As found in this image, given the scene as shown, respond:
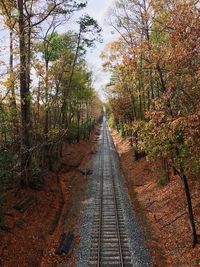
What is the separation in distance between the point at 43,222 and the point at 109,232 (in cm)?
449

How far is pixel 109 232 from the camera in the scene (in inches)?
734

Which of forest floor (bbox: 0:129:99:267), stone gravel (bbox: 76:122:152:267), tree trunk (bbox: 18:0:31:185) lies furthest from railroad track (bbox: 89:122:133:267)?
tree trunk (bbox: 18:0:31:185)

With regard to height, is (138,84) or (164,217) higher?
(138,84)

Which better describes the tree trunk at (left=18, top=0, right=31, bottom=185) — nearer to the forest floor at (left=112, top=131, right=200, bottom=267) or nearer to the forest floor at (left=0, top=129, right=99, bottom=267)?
the forest floor at (left=0, top=129, right=99, bottom=267)

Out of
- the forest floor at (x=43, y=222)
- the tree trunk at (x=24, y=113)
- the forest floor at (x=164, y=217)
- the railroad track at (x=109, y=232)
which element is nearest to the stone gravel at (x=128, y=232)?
the railroad track at (x=109, y=232)

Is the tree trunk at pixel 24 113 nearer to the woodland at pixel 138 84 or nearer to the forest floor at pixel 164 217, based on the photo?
the woodland at pixel 138 84

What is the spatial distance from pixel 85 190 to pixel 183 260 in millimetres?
13786

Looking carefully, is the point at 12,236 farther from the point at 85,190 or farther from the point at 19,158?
the point at 85,190

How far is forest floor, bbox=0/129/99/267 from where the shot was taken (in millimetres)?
15813

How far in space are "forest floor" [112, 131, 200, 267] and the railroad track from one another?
1332mm

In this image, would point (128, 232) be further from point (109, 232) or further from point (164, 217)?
point (164, 217)

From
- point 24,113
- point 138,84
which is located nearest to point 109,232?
point 24,113

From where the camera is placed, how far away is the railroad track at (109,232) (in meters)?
15.5

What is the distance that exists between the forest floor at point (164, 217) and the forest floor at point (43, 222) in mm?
4421
